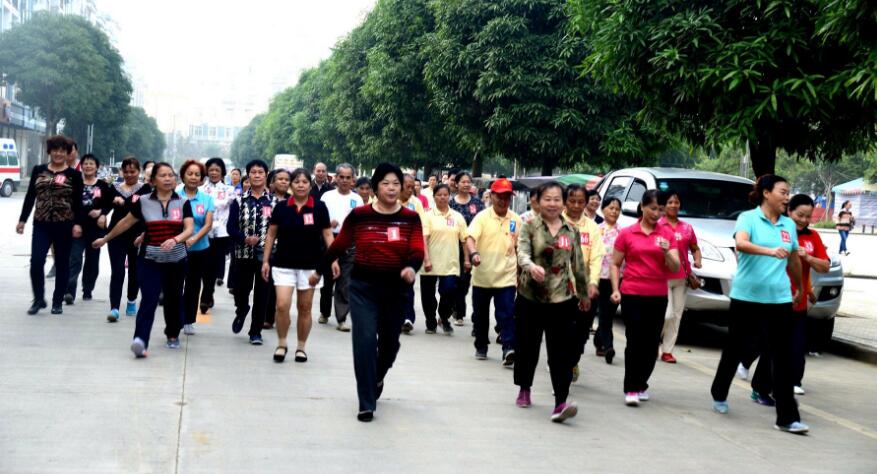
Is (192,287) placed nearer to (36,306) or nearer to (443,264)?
(36,306)

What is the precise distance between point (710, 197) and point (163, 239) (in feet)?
21.6

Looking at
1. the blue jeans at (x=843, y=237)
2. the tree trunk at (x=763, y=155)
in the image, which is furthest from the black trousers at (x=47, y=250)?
the blue jeans at (x=843, y=237)

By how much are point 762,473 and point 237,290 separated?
5.82 metres

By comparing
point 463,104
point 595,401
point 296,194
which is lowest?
point 595,401

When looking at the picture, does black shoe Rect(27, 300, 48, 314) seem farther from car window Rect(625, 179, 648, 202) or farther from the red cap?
car window Rect(625, 179, 648, 202)

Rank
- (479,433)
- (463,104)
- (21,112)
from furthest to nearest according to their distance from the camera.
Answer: (21,112)
(463,104)
(479,433)

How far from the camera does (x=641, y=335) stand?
26.9 ft

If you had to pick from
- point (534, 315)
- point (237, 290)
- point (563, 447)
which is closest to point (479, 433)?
point (563, 447)

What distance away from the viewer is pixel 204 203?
1066 centimetres

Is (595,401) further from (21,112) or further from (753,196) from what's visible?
(21,112)

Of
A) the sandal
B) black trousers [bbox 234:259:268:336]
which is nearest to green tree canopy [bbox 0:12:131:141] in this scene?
black trousers [bbox 234:259:268:336]

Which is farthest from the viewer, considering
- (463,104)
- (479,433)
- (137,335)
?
(463,104)

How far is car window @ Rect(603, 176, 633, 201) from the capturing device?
13781mm

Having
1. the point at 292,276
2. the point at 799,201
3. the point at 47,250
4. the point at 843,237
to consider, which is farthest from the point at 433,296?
the point at 843,237
